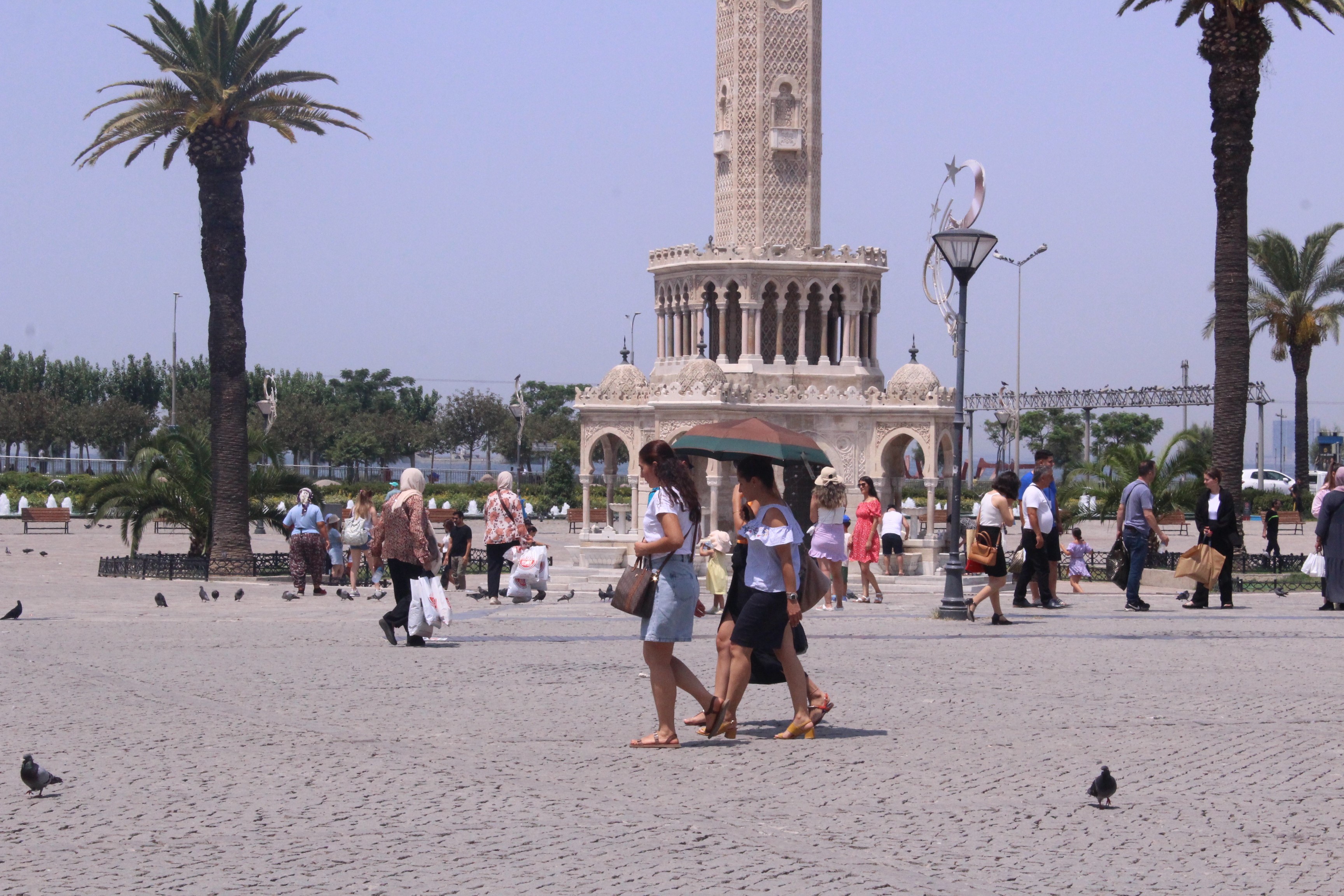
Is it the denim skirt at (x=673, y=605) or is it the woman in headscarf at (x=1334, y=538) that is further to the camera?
the woman in headscarf at (x=1334, y=538)

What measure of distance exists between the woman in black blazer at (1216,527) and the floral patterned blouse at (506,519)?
740 cm

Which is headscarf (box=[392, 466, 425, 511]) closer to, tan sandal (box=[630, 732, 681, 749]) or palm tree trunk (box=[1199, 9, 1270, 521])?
tan sandal (box=[630, 732, 681, 749])

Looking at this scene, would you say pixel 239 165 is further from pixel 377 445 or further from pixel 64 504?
pixel 377 445

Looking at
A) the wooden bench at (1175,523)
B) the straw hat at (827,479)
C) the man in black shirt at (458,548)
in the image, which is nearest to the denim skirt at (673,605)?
the straw hat at (827,479)

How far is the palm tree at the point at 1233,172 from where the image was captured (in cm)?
2536

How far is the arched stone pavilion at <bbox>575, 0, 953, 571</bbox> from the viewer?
34000 millimetres

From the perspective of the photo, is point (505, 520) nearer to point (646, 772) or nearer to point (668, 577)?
point (668, 577)

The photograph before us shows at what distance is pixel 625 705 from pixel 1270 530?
68.5 ft

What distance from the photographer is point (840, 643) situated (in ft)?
47.5

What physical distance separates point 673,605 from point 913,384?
84.4ft

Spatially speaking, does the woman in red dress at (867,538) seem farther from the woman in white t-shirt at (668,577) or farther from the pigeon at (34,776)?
the pigeon at (34,776)

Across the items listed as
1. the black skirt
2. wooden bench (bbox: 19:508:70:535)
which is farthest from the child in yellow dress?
wooden bench (bbox: 19:508:70:535)

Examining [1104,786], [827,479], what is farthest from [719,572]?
[1104,786]

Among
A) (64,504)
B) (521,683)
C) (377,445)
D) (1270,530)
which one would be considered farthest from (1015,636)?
(377,445)
